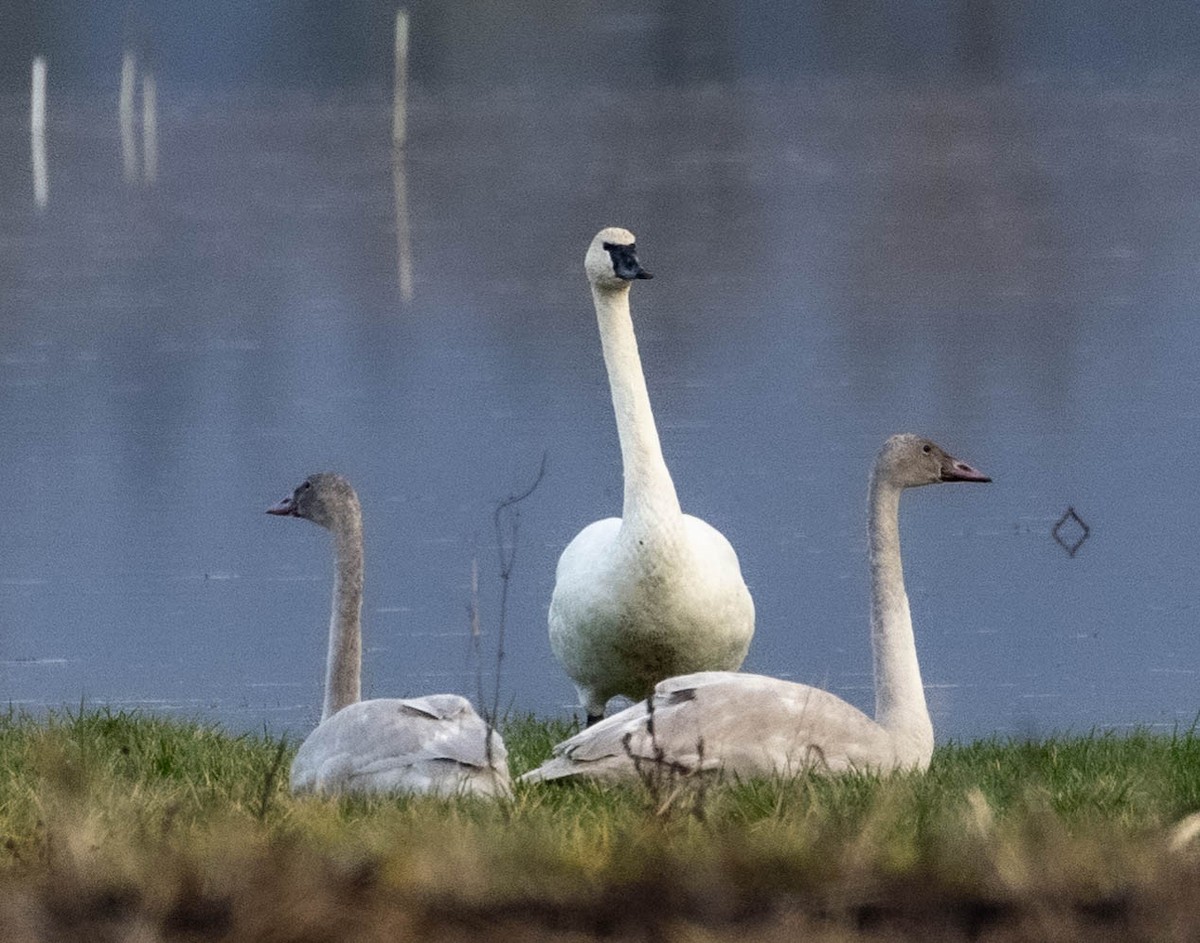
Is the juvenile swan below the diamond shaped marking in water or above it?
above

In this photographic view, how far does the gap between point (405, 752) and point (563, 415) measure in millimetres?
11837

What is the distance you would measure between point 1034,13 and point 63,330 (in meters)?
60.1

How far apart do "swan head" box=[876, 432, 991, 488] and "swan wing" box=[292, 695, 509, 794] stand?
2.12m

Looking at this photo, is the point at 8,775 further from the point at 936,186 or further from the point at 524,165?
the point at 524,165

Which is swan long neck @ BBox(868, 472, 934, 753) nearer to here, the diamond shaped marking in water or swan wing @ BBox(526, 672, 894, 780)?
swan wing @ BBox(526, 672, 894, 780)

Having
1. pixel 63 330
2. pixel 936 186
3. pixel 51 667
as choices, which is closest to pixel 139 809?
pixel 51 667

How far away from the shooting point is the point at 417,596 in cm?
1236

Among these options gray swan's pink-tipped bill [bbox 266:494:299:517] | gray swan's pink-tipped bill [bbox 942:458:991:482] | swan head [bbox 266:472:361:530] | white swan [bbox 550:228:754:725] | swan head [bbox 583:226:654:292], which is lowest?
white swan [bbox 550:228:754:725]

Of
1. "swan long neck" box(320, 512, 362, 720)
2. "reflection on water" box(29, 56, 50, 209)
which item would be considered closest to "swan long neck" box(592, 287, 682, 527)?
"swan long neck" box(320, 512, 362, 720)

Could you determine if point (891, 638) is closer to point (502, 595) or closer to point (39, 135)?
point (502, 595)

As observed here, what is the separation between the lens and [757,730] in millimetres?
6812

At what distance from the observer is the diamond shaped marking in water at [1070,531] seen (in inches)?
541

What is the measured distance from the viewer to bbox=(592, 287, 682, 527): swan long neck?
30.7ft

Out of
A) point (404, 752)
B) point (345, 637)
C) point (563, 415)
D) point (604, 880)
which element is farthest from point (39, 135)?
point (604, 880)
